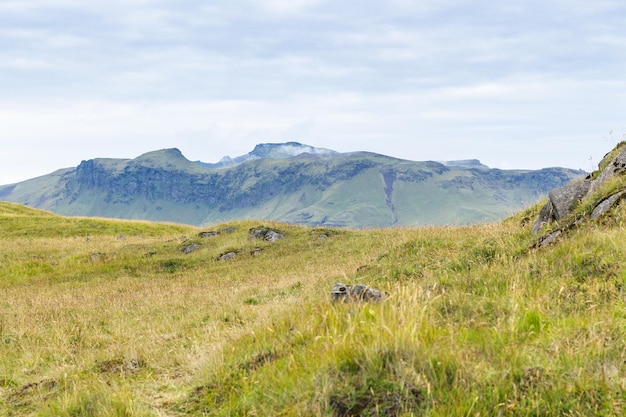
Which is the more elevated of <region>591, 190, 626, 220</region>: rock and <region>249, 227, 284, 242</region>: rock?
<region>591, 190, 626, 220</region>: rock

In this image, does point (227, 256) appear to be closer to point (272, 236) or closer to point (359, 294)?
point (272, 236)

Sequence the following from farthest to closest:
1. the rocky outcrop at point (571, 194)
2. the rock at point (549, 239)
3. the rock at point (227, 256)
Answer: the rock at point (227, 256) < the rocky outcrop at point (571, 194) < the rock at point (549, 239)

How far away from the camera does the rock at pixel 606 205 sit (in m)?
10.9

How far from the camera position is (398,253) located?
19062 mm

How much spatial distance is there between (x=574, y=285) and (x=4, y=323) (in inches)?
572

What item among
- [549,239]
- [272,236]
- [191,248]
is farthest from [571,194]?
[191,248]

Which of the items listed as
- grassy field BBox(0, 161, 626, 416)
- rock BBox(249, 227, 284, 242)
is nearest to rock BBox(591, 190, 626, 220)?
grassy field BBox(0, 161, 626, 416)

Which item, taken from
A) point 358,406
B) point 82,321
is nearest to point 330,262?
point 82,321

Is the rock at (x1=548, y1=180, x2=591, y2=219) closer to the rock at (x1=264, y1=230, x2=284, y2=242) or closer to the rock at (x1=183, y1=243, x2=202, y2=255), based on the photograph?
the rock at (x1=264, y1=230, x2=284, y2=242)

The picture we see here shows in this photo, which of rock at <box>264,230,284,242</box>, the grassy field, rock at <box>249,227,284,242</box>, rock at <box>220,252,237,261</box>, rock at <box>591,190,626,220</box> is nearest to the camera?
the grassy field

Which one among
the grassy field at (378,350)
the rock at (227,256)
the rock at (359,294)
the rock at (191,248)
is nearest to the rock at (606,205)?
the grassy field at (378,350)

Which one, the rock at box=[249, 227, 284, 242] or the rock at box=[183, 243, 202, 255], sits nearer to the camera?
the rock at box=[183, 243, 202, 255]

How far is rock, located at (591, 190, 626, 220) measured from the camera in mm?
10883

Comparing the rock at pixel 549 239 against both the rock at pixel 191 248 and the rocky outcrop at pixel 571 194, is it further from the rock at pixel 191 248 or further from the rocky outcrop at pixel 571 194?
the rock at pixel 191 248
